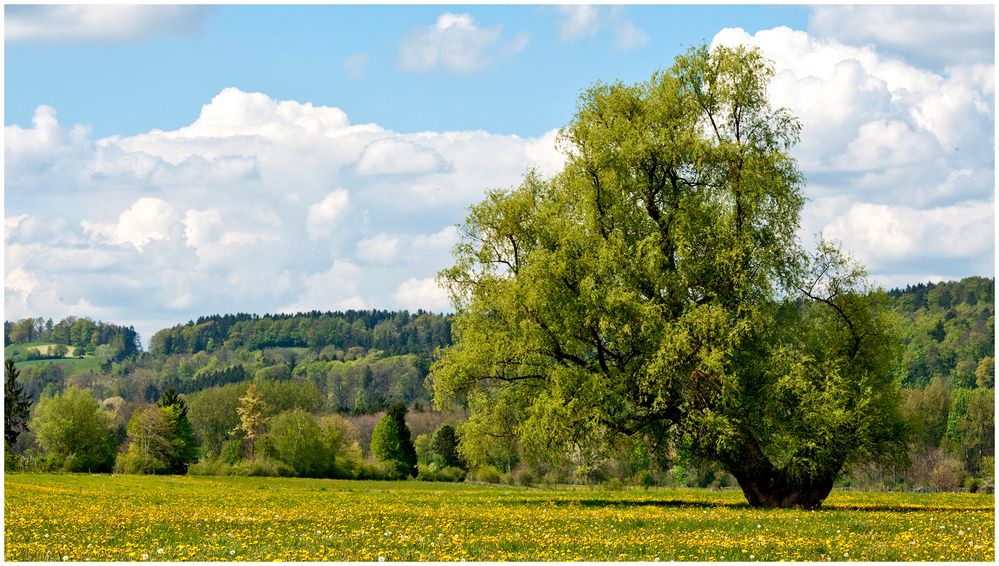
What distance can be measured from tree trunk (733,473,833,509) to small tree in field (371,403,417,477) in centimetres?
8241

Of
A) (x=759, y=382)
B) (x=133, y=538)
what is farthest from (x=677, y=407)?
(x=133, y=538)

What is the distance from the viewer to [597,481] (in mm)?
103438

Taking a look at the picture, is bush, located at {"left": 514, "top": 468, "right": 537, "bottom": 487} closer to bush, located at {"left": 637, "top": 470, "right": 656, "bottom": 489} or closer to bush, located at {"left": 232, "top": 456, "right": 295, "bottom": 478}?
bush, located at {"left": 637, "top": 470, "right": 656, "bottom": 489}

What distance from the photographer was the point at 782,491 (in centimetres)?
3938

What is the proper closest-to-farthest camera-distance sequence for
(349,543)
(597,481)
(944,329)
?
(349,543) → (597,481) → (944,329)

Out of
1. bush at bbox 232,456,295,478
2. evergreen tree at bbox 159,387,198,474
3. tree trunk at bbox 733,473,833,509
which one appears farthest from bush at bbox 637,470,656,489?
evergreen tree at bbox 159,387,198,474

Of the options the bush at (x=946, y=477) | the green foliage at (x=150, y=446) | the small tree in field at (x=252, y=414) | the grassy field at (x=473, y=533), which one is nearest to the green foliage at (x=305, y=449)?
the green foliage at (x=150, y=446)

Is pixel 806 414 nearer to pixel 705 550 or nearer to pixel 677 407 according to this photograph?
pixel 677 407

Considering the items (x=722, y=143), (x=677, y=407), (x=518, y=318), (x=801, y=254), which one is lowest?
(x=677, y=407)

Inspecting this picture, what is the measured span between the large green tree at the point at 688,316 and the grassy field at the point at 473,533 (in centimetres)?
323

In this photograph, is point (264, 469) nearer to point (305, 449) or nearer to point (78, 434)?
point (305, 449)

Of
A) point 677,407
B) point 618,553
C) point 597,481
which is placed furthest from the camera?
point 597,481

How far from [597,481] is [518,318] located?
67565mm

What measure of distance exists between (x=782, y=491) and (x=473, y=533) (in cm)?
1826
